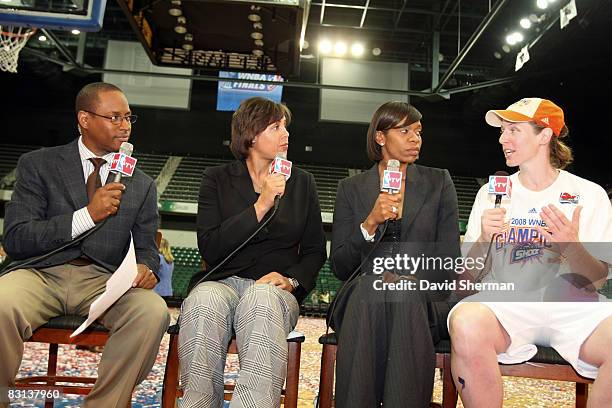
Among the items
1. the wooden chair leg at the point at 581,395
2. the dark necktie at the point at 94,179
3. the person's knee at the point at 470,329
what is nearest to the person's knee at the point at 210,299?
the dark necktie at the point at 94,179

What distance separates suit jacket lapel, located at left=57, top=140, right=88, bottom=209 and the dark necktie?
0.06 ft

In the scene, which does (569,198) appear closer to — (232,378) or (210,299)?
(210,299)

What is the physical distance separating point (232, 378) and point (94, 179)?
2.01 metres

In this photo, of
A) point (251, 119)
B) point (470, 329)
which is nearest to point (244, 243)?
point (251, 119)

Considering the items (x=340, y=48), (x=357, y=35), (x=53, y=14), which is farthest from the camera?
(x=340, y=48)

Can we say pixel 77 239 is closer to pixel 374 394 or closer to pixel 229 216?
pixel 229 216

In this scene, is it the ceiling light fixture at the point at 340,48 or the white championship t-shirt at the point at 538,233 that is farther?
the ceiling light fixture at the point at 340,48

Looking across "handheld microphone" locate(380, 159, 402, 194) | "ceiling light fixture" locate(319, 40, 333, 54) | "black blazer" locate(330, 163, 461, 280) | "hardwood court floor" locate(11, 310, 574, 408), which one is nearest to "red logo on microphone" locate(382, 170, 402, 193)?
"handheld microphone" locate(380, 159, 402, 194)

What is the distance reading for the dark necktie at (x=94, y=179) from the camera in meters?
2.45

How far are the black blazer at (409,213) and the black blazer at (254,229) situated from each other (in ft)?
0.58

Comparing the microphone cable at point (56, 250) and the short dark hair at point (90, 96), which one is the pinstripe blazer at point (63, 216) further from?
the short dark hair at point (90, 96)

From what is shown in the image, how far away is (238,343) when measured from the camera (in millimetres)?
2018

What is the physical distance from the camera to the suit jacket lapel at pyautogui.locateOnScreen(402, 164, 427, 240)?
7.64 feet

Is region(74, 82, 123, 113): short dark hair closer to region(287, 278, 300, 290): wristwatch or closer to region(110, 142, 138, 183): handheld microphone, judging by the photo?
region(110, 142, 138, 183): handheld microphone
